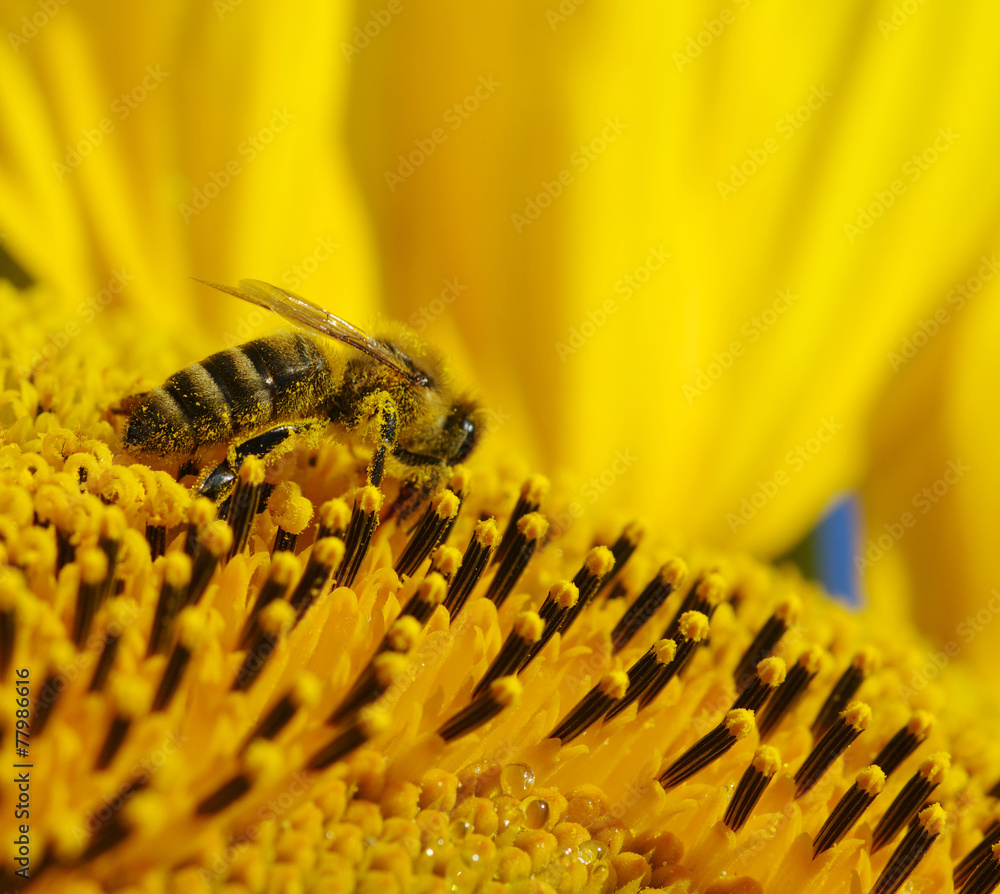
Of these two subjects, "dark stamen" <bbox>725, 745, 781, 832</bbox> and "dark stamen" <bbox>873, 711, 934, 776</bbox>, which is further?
"dark stamen" <bbox>873, 711, 934, 776</bbox>

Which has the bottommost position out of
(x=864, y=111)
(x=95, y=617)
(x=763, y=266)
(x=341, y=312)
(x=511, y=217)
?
(x=95, y=617)

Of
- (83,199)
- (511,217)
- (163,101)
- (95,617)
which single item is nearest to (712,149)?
(511,217)

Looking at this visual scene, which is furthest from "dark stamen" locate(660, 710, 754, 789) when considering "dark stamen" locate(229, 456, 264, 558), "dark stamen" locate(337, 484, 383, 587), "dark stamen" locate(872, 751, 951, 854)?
"dark stamen" locate(229, 456, 264, 558)

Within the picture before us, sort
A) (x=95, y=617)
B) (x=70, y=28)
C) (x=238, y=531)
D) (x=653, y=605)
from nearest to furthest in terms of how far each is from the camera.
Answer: (x=95, y=617) < (x=238, y=531) < (x=653, y=605) < (x=70, y=28)

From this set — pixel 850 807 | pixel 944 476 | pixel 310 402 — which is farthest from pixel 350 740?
pixel 944 476

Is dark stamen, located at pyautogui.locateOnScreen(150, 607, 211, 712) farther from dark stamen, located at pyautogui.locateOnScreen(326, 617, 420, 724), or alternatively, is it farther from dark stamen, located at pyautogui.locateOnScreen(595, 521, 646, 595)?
dark stamen, located at pyautogui.locateOnScreen(595, 521, 646, 595)

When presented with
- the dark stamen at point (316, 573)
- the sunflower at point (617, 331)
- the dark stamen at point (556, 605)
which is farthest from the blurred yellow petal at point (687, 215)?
the dark stamen at point (316, 573)

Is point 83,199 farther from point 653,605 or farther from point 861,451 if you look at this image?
point 861,451
